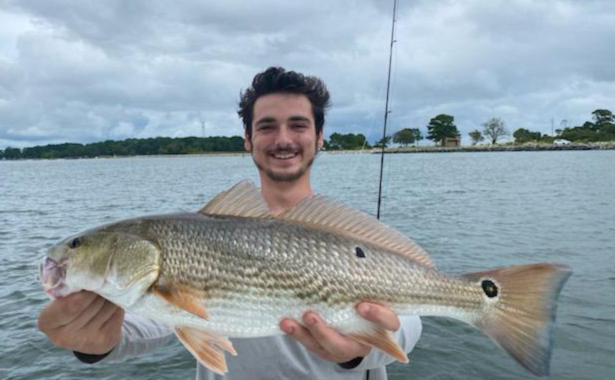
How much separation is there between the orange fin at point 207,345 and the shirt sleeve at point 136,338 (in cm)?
56

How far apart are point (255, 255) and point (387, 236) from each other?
82 cm

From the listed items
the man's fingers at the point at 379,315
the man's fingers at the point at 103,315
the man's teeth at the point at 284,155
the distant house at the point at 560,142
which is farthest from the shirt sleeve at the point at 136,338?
the distant house at the point at 560,142

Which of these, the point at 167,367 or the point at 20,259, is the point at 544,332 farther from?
the point at 20,259

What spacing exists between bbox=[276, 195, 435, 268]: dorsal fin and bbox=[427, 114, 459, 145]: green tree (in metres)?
140

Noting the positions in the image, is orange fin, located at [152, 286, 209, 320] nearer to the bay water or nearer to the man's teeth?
the man's teeth

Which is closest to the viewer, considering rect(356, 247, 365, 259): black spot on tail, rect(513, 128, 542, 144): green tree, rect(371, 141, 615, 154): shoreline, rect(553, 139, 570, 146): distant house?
rect(356, 247, 365, 259): black spot on tail

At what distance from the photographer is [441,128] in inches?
5448

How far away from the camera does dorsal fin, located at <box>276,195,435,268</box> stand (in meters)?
2.80

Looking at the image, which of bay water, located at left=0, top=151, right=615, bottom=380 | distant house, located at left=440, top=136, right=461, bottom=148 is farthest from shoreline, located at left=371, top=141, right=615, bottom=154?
bay water, located at left=0, top=151, right=615, bottom=380

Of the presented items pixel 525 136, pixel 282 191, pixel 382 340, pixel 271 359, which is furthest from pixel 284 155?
pixel 525 136

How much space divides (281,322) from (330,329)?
275 mm

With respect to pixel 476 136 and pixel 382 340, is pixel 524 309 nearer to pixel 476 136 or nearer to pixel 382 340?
pixel 382 340

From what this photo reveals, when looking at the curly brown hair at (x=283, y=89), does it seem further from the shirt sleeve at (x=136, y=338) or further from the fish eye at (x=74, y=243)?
the fish eye at (x=74, y=243)

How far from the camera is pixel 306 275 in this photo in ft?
8.51
